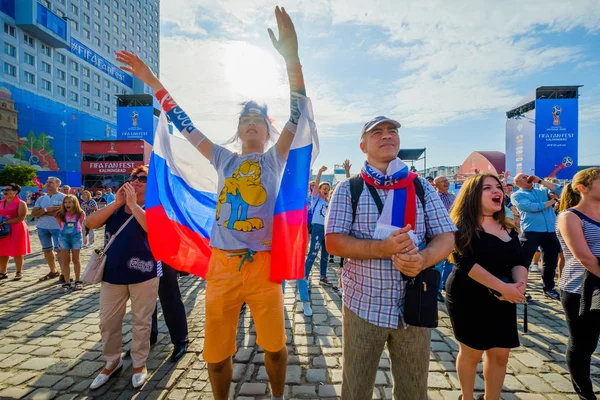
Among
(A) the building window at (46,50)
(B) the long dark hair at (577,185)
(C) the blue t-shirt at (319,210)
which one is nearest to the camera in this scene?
(B) the long dark hair at (577,185)

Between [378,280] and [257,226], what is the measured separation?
3.14 feet

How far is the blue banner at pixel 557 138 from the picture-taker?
24000mm

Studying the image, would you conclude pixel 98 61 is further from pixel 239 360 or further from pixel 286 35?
pixel 286 35

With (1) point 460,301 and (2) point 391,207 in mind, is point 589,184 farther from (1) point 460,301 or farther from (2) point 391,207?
(2) point 391,207

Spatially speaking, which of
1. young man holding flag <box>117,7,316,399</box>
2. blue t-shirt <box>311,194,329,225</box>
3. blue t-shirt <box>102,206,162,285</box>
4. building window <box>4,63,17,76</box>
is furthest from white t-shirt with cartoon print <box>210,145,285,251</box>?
building window <box>4,63,17,76</box>

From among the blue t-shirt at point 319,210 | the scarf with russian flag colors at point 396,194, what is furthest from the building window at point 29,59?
the scarf with russian flag colors at point 396,194

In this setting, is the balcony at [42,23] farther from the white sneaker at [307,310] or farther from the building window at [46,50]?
the white sneaker at [307,310]

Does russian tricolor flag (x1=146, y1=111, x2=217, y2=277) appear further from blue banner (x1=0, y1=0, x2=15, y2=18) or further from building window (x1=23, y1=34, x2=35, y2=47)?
building window (x1=23, y1=34, x2=35, y2=47)

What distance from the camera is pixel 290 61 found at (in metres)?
2.24

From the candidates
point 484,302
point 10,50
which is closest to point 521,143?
point 484,302

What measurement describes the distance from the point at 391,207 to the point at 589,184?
2088 mm

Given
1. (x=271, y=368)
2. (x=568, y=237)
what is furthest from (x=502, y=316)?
(x=271, y=368)

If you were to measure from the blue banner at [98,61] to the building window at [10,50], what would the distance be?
1047 centimetres

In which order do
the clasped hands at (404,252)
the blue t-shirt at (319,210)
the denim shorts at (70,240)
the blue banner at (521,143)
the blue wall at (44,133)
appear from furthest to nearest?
the blue wall at (44,133), the blue banner at (521,143), the blue t-shirt at (319,210), the denim shorts at (70,240), the clasped hands at (404,252)
